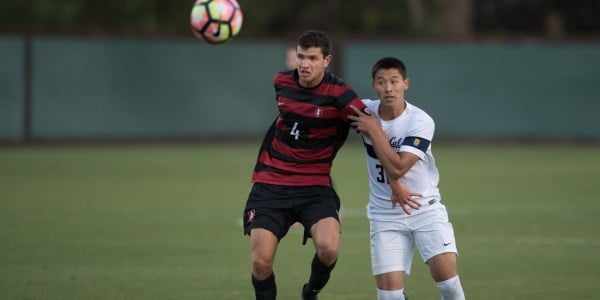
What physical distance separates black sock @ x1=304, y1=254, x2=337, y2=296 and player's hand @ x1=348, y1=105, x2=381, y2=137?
3.63 feet

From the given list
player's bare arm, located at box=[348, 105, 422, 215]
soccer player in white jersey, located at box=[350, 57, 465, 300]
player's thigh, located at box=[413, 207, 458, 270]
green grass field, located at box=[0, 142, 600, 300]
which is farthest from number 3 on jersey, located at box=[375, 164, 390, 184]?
green grass field, located at box=[0, 142, 600, 300]

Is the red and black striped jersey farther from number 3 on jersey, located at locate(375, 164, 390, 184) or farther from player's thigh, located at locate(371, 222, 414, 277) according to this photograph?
player's thigh, located at locate(371, 222, 414, 277)

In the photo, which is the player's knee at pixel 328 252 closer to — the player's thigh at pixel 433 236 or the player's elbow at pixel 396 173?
the player's thigh at pixel 433 236

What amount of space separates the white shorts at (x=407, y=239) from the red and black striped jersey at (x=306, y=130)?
0.71 m

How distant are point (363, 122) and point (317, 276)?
140 cm

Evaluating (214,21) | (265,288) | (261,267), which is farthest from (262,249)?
(214,21)

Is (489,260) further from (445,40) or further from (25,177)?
(445,40)

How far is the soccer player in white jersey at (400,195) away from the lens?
24.2 ft

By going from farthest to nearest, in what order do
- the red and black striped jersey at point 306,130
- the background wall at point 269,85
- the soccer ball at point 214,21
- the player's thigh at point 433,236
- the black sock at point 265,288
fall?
1. the background wall at point 269,85
2. the soccer ball at point 214,21
3. the red and black striped jersey at point 306,130
4. the black sock at point 265,288
5. the player's thigh at point 433,236

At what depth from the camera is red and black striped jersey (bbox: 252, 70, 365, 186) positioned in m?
7.83

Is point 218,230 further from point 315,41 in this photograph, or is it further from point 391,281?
point 391,281

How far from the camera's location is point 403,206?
736 cm

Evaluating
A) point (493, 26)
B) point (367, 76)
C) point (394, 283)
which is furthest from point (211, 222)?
point (493, 26)

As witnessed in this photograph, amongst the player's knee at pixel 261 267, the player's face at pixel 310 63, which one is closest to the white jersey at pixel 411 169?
the player's face at pixel 310 63
